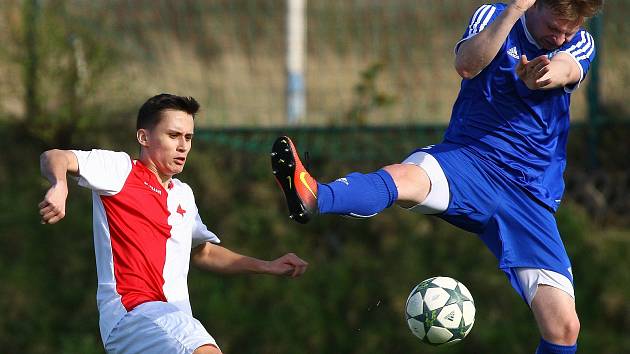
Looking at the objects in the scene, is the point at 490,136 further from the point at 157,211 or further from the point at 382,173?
the point at 157,211

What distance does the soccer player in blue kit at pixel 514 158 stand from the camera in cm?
515

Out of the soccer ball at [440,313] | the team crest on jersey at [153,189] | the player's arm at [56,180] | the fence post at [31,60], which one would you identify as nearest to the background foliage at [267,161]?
the fence post at [31,60]

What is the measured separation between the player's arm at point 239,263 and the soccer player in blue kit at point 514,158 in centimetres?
52

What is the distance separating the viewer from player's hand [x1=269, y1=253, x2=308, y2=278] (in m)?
5.20

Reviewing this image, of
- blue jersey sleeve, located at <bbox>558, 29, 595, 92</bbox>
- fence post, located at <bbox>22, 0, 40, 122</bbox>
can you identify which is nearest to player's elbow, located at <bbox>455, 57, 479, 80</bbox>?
blue jersey sleeve, located at <bbox>558, 29, 595, 92</bbox>

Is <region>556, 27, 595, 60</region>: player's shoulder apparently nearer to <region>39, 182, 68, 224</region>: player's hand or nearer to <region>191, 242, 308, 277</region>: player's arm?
<region>191, 242, 308, 277</region>: player's arm

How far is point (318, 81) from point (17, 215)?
291cm

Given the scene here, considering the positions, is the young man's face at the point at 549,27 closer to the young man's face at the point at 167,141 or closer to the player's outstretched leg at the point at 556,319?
the player's outstretched leg at the point at 556,319

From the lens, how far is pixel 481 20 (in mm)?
5273

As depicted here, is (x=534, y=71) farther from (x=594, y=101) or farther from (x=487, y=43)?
(x=594, y=101)

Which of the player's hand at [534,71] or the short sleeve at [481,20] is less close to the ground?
the short sleeve at [481,20]

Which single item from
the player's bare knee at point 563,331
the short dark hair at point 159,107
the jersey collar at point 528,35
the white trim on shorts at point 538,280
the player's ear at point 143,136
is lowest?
the player's bare knee at point 563,331

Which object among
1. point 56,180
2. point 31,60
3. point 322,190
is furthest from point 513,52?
point 31,60

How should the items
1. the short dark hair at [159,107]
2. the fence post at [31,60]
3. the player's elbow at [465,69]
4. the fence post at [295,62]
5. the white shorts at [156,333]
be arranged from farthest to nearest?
1. the fence post at [31,60]
2. the fence post at [295,62]
3. the player's elbow at [465,69]
4. the short dark hair at [159,107]
5. the white shorts at [156,333]
